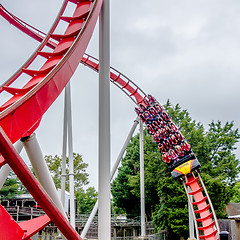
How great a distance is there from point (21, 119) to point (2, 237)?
1.05 meters

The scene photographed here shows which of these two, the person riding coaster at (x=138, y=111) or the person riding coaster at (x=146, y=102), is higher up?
the person riding coaster at (x=146, y=102)

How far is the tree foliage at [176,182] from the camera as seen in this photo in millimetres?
15961

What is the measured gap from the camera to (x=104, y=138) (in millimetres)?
4383

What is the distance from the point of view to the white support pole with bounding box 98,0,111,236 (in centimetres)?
411

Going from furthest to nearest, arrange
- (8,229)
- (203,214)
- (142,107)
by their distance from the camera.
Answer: (142,107) → (203,214) → (8,229)

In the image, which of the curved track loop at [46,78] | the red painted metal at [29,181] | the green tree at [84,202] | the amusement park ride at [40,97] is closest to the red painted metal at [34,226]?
the amusement park ride at [40,97]

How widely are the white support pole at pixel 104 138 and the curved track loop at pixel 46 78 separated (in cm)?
38

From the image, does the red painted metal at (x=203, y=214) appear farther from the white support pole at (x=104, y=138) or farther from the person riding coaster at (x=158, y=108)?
the white support pole at (x=104, y=138)

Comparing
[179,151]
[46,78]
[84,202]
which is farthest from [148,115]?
[84,202]

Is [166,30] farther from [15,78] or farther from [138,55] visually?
[15,78]

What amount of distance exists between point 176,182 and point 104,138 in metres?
12.8

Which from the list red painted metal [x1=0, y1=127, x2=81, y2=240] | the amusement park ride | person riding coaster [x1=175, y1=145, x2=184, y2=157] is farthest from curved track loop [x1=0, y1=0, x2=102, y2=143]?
person riding coaster [x1=175, y1=145, x2=184, y2=157]

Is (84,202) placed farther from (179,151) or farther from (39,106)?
(39,106)

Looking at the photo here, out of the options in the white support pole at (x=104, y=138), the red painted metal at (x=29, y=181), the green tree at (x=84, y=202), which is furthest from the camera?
the green tree at (x=84, y=202)
